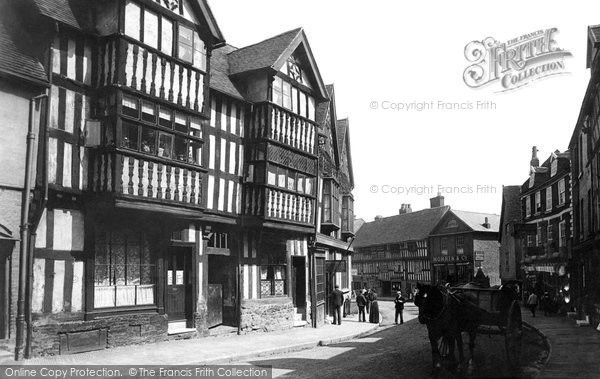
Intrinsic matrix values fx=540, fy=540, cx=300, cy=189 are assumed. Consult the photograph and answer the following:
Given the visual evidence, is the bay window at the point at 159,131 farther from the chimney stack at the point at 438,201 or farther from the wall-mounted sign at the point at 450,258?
the chimney stack at the point at 438,201

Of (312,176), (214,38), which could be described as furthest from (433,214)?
(214,38)

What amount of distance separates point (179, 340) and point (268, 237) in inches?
211

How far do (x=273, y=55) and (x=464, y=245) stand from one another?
38.1 metres

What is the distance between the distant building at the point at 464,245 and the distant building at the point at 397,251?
43.0 inches

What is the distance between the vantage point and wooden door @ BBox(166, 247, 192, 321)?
15.9m

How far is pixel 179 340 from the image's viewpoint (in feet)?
50.1

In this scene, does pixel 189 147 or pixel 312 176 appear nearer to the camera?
pixel 189 147

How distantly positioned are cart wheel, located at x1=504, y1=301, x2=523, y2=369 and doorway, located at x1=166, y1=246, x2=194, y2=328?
9.17 metres

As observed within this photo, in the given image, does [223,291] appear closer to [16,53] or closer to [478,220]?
[16,53]

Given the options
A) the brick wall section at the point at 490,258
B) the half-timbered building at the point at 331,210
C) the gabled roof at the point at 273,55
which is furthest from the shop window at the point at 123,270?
the brick wall section at the point at 490,258

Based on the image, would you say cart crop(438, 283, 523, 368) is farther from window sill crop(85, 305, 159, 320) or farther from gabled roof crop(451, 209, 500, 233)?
gabled roof crop(451, 209, 500, 233)

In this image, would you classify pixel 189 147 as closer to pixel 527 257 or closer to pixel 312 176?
pixel 312 176

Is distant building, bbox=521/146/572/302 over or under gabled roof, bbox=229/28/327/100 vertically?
under

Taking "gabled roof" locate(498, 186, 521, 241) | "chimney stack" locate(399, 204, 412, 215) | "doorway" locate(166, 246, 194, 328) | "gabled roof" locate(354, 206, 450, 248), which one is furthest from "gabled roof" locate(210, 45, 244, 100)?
"chimney stack" locate(399, 204, 412, 215)
